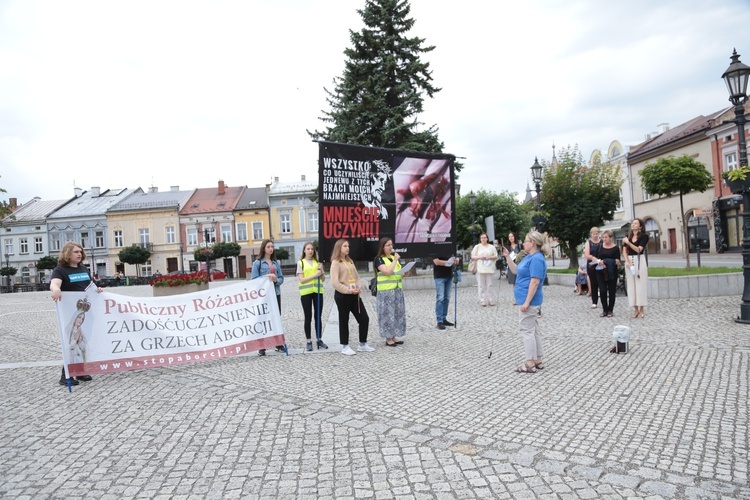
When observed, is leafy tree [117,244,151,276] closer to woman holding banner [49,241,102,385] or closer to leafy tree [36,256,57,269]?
leafy tree [36,256,57,269]

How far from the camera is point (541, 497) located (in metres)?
3.18

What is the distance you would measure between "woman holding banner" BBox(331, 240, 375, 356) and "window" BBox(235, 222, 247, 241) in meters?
54.8

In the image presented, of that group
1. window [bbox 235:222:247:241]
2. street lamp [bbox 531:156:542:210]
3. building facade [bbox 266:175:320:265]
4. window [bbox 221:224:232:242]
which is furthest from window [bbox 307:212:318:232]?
street lamp [bbox 531:156:542:210]

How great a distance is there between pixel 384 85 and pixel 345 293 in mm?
17405

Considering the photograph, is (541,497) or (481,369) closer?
(541,497)

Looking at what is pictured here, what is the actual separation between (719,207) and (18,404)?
40784 mm

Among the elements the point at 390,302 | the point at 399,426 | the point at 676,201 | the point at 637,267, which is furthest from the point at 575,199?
the point at 676,201

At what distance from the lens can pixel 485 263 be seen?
1361cm

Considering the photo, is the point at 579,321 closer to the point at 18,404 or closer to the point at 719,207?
the point at 18,404

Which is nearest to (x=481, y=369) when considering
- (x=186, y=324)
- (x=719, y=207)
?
(x=186, y=324)

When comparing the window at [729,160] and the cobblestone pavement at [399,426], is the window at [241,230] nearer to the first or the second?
the window at [729,160]

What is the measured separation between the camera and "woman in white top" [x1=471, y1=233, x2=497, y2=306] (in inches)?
529

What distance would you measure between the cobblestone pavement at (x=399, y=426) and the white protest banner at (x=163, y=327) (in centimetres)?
24

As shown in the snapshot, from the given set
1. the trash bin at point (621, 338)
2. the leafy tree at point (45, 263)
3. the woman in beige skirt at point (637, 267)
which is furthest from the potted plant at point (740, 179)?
the leafy tree at point (45, 263)
